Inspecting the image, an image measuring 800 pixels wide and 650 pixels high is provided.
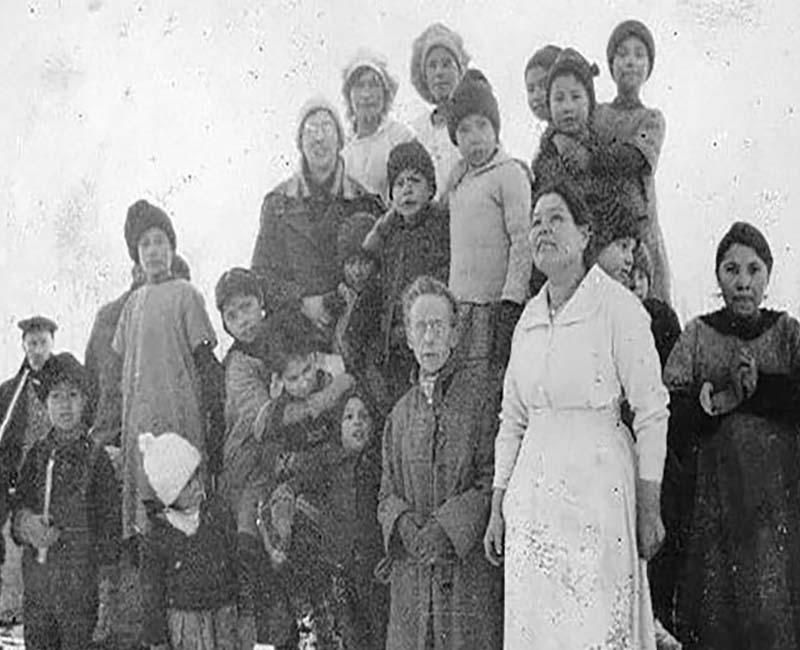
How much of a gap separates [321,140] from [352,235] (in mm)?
326

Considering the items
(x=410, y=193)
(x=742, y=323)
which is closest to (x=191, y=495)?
(x=410, y=193)

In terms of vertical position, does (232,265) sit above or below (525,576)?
above

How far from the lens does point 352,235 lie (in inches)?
167

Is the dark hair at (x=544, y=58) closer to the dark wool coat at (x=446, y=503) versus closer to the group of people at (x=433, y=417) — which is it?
the group of people at (x=433, y=417)

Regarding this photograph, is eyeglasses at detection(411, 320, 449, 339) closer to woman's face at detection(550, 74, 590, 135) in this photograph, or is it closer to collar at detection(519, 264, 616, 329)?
collar at detection(519, 264, 616, 329)

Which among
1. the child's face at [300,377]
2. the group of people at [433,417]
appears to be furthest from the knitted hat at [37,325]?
the child's face at [300,377]

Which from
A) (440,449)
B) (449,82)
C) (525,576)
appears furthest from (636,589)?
(449,82)

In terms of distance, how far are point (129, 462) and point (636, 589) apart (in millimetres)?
1598

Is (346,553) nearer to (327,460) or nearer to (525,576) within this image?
(327,460)

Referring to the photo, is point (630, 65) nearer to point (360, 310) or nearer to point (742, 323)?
point (742, 323)

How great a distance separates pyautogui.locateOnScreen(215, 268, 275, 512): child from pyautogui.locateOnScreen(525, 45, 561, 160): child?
0.96 meters

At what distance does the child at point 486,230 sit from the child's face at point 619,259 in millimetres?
210

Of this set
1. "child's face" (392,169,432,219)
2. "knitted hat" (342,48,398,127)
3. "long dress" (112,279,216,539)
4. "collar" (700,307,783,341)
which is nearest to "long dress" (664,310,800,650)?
"collar" (700,307,783,341)

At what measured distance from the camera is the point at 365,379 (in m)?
4.18
